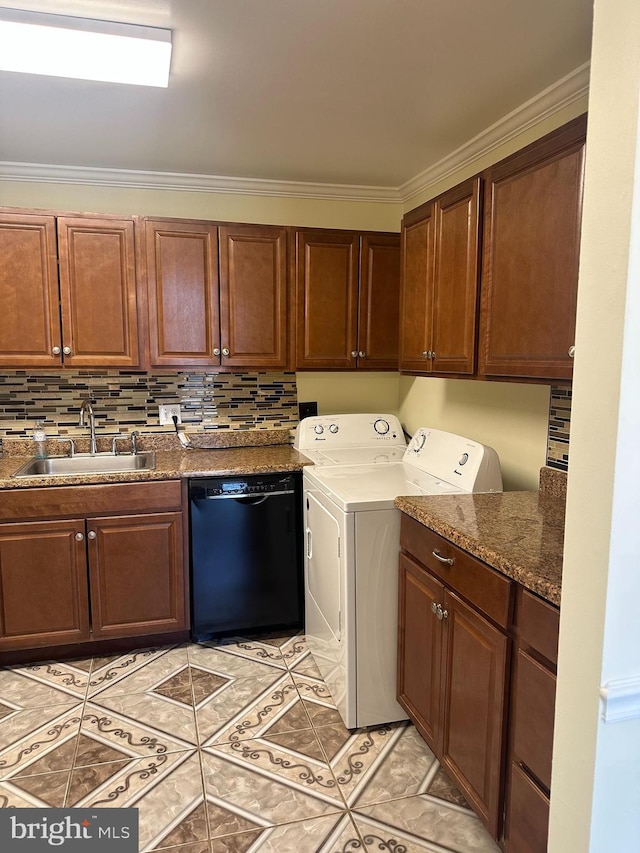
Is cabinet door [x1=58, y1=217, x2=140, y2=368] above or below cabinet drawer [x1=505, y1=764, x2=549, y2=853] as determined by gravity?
above

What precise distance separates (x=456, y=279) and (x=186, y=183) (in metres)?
1.65

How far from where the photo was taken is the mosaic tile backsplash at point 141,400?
2947 millimetres

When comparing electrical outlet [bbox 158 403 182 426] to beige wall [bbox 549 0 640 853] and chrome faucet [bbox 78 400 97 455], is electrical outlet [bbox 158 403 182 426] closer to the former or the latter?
chrome faucet [bbox 78 400 97 455]

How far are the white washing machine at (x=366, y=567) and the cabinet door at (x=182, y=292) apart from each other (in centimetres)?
97

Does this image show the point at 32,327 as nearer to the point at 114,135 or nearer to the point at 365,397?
the point at 114,135

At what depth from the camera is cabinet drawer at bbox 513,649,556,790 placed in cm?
126

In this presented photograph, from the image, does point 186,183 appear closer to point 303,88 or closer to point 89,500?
point 303,88

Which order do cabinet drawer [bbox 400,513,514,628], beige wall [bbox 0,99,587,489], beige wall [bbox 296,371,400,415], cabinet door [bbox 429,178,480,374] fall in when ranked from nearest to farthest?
cabinet drawer [bbox 400,513,514,628]
cabinet door [bbox 429,178,480,374]
beige wall [bbox 0,99,587,489]
beige wall [bbox 296,371,400,415]

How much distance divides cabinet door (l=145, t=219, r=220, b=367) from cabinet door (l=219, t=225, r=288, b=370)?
0.18 ft

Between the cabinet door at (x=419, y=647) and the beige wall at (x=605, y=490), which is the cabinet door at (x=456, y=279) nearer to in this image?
the cabinet door at (x=419, y=647)

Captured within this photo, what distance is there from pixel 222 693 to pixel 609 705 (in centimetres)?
179

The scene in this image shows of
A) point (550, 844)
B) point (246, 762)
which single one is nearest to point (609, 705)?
point (550, 844)

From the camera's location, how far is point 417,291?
98.0 inches

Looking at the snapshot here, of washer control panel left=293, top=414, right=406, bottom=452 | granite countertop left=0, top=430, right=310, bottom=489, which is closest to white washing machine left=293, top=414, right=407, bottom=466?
washer control panel left=293, top=414, right=406, bottom=452
